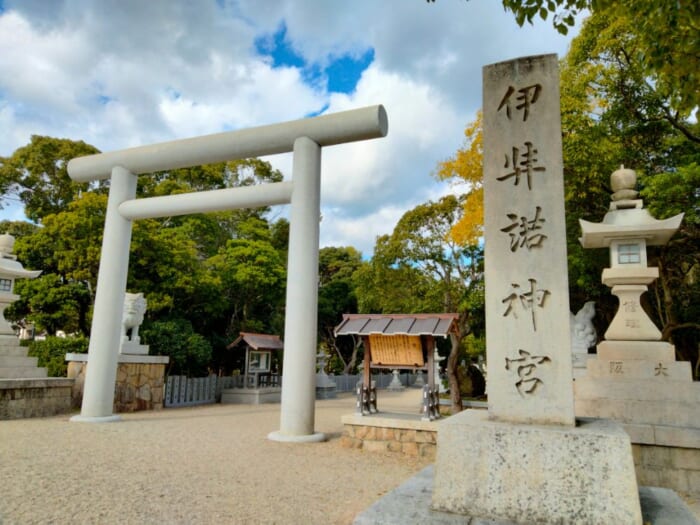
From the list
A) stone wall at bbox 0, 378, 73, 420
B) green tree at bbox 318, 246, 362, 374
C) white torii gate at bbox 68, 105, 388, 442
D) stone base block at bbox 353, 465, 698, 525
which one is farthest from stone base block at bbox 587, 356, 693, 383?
green tree at bbox 318, 246, 362, 374

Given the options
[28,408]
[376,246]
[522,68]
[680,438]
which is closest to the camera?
[522,68]

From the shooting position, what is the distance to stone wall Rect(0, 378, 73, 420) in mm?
8086

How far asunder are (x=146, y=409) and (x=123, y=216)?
4597 mm

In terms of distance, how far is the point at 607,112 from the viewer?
1000cm

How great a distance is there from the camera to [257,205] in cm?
789

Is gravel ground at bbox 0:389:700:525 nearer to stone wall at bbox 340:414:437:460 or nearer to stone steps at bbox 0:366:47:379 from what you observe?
stone wall at bbox 340:414:437:460

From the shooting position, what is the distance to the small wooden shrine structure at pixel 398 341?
23.9 ft

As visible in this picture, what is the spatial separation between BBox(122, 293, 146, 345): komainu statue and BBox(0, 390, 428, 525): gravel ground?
281cm

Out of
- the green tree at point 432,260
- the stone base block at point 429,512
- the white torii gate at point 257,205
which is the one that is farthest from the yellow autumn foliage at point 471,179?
the stone base block at point 429,512

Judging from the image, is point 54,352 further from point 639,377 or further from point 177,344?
point 639,377

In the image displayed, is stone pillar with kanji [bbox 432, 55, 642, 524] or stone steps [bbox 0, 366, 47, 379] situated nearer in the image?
stone pillar with kanji [bbox 432, 55, 642, 524]

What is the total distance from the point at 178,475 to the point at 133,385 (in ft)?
20.2

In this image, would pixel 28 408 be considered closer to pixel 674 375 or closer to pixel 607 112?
pixel 674 375

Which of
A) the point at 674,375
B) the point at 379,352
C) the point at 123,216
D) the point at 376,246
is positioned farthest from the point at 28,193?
the point at 674,375
